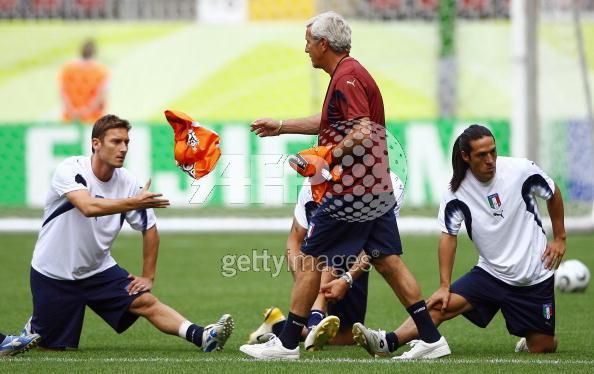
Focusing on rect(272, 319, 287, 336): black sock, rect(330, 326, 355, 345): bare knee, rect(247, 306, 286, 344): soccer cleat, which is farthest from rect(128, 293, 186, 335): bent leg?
rect(330, 326, 355, 345): bare knee

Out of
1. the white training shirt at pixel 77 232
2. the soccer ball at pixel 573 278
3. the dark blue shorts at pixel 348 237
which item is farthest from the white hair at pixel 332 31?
the soccer ball at pixel 573 278

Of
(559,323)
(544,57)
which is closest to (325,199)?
(559,323)

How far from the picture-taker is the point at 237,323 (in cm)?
923

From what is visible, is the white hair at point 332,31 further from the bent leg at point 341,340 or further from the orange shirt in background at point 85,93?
the orange shirt in background at point 85,93

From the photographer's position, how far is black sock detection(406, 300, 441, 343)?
7156 millimetres

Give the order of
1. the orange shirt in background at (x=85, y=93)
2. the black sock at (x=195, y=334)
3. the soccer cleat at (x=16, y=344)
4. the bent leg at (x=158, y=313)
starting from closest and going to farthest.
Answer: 1. the soccer cleat at (x=16, y=344)
2. the black sock at (x=195, y=334)
3. the bent leg at (x=158, y=313)
4. the orange shirt in background at (x=85, y=93)

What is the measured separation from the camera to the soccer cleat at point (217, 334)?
7.54m

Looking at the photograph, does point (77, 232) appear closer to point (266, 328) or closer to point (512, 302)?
point (266, 328)

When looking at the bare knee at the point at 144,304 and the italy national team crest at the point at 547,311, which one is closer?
the italy national team crest at the point at 547,311

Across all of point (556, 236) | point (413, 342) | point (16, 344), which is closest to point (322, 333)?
point (413, 342)

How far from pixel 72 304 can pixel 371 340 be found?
1.84 m

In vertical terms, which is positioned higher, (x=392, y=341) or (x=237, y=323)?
(x=392, y=341)

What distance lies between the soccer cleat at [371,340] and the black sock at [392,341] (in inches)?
1.1

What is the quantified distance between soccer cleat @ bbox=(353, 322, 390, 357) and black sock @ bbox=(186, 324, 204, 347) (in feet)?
3.16
